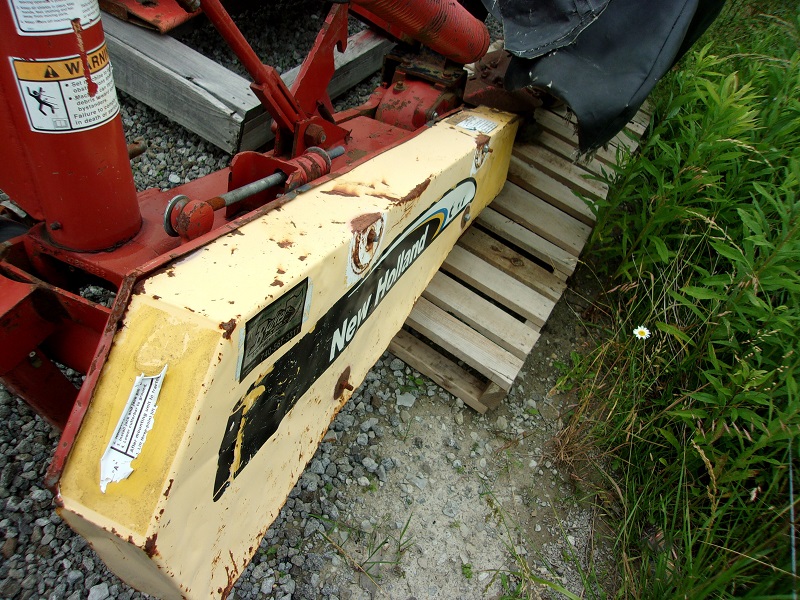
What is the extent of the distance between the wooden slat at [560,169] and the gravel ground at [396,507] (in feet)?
2.87

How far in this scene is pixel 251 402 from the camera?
1267mm

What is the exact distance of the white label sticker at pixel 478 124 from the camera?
230 centimetres

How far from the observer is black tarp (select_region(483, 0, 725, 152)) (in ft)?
6.88

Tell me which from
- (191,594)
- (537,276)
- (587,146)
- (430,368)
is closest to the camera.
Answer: (191,594)

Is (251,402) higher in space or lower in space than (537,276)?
higher

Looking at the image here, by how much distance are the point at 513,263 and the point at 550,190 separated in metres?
0.51

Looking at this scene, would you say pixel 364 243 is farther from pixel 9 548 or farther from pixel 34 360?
pixel 9 548

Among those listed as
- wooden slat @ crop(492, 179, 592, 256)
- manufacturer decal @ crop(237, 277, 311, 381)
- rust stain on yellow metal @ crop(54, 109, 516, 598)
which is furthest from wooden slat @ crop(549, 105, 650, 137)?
manufacturer decal @ crop(237, 277, 311, 381)

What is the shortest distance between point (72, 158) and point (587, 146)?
187 centimetres

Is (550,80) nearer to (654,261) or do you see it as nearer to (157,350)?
(654,261)

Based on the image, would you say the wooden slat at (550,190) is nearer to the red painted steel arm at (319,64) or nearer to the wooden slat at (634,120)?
the wooden slat at (634,120)

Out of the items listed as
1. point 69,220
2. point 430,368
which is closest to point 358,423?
point 430,368

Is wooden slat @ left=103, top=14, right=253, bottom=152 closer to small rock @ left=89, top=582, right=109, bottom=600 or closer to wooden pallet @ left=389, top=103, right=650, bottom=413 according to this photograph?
wooden pallet @ left=389, top=103, right=650, bottom=413

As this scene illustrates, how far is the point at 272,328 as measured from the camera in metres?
1.22
